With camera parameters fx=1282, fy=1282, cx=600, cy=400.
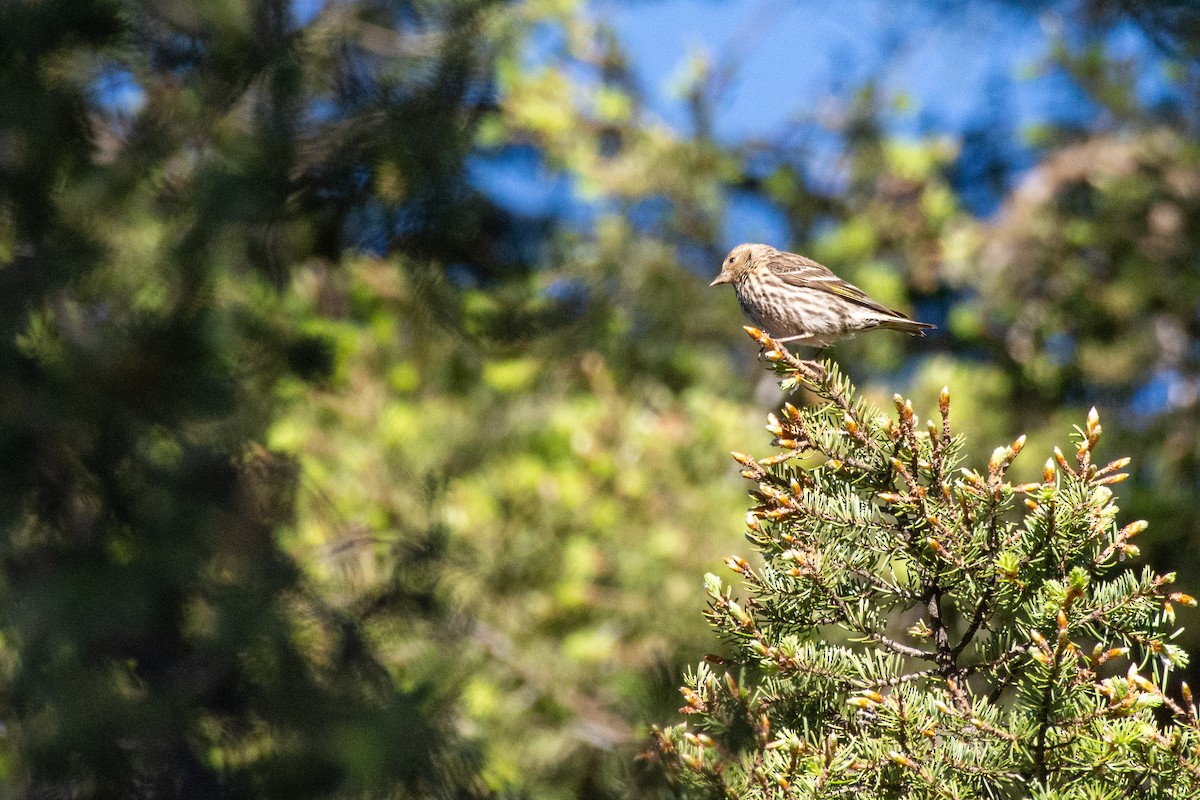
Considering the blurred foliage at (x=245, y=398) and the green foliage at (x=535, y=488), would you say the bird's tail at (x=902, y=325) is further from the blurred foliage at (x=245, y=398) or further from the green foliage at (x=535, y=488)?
the green foliage at (x=535, y=488)

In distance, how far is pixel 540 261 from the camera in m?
4.08

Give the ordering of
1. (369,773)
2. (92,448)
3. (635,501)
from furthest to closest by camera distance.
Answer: (635,501) → (92,448) → (369,773)

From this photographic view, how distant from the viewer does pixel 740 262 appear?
→ 5.16m

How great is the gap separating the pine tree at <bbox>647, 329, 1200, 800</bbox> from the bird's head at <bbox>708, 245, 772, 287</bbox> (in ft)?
8.23

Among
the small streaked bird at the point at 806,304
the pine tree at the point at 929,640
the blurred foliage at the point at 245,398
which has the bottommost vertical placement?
the blurred foliage at the point at 245,398

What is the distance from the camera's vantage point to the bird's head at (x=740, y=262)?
498 centimetres

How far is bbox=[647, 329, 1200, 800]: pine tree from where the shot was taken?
208 centimetres

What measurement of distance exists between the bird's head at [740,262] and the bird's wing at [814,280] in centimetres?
8

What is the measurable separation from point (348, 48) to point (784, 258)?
2.11 meters

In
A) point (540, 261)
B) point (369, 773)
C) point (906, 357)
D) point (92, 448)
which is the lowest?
point (92, 448)

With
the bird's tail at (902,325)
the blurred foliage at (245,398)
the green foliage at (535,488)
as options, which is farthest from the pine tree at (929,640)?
the green foliage at (535,488)

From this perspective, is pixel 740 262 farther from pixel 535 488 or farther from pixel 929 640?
pixel 929 640

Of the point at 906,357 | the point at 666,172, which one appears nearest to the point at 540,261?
the point at 666,172

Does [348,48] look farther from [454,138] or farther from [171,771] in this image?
[171,771]
